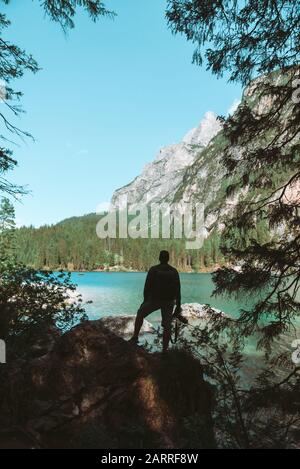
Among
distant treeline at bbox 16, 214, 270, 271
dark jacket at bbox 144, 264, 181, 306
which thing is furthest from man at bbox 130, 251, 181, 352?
distant treeline at bbox 16, 214, 270, 271

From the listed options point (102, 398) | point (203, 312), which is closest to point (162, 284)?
point (102, 398)

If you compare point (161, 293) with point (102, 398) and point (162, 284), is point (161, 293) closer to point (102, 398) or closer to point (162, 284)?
point (162, 284)

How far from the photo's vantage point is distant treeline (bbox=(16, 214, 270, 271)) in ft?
491

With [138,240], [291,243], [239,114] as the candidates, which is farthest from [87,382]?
[138,240]

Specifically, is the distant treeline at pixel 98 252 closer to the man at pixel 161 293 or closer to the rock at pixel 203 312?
the rock at pixel 203 312

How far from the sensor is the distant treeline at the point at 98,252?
149663 millimetres

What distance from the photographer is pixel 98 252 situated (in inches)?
6481

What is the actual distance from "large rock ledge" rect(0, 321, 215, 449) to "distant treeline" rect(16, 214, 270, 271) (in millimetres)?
138408

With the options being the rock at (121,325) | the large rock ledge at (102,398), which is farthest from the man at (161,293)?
the rock at (121,325)

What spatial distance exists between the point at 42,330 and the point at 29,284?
139cm

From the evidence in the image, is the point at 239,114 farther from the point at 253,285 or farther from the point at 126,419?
the point at 126,419

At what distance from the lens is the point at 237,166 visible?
6.46m

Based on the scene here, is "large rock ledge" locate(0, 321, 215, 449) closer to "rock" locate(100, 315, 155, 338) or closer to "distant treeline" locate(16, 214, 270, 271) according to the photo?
"rock" locate(100, 315, 155, 338)
